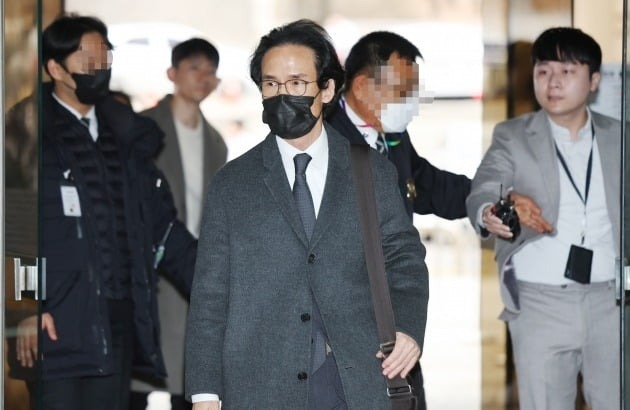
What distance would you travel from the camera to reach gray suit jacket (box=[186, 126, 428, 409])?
392cm

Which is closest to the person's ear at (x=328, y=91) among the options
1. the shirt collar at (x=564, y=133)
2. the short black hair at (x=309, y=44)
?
the short black hair at (x=309, y=44)

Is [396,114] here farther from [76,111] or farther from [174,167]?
[174,167]

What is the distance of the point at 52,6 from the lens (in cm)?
791

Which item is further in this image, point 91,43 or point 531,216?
point 91,43

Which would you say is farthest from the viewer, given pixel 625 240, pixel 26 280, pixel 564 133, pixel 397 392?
pixel 564 133

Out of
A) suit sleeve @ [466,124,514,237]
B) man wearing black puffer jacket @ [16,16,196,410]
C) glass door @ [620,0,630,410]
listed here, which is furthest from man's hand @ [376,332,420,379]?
man wearing black puffer jacket @ [16,16,196,410]

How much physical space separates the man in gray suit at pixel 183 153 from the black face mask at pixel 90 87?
2.32 metres

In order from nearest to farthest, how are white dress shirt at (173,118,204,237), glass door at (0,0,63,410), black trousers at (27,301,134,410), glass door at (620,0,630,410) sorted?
1. glass door at (0,0,63,410)
2. glass door at (620,0,630,410)
3. black trousers at (27,301,134,410)
4. white dress shirt at (173,118,204,237)

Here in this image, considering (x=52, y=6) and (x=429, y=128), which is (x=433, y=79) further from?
(x=52, y=6)

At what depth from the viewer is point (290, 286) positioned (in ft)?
13.0

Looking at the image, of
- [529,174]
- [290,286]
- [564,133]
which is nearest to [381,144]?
[529,174]

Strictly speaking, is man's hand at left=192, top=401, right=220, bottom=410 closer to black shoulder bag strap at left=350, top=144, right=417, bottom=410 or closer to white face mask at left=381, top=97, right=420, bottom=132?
black shoulder bag strap at left=350, top=144, right=417, bottom=410

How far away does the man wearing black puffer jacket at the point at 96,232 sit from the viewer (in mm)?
5254

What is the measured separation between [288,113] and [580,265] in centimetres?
198
